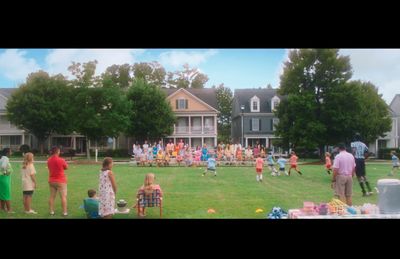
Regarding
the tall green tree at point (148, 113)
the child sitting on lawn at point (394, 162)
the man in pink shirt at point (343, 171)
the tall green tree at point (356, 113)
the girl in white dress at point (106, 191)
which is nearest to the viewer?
the girl in white dress at point (106, 191)

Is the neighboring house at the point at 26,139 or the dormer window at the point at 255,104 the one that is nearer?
the neighboring house at the point at 26,139

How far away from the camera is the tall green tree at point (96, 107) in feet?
33.2

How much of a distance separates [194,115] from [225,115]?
2.50 feet

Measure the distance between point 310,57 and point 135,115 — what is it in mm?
4842

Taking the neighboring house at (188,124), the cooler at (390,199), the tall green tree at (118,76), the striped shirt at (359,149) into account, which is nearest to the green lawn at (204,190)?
the neighboring house at (188,124)

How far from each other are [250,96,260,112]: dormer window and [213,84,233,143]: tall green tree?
0.56m

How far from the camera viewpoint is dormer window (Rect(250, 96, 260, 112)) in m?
11.9

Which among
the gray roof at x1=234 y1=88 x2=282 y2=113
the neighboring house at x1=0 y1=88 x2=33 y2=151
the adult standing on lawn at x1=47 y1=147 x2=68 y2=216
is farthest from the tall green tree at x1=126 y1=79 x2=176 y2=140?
the adult standing on lawn at x1=47 y1=147 x2=68 y2=216

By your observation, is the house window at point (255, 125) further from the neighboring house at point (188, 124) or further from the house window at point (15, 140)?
the house window at point (15, 140)

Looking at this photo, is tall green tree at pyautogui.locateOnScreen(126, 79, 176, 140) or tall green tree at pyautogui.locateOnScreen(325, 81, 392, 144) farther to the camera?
tall green tree at pyautogui.locateOnScreen(325, 81, 392, 144)

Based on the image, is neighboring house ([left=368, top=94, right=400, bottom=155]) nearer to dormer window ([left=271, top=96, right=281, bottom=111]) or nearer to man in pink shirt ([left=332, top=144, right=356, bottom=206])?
dormer window ([left=271, top=96, right=281, bottom=111])

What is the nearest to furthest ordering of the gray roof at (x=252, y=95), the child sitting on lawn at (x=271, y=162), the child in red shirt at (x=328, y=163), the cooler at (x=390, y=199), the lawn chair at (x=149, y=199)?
the cooler at (x=390, y=199) → the lawn chair at (x=149, y=199) → the gray roof at (x=252, y=95) → the child in red shirt at (x=328, y=163) → the child sitting on lawn at (x=271, y=162)

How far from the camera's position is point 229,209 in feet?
23.9
